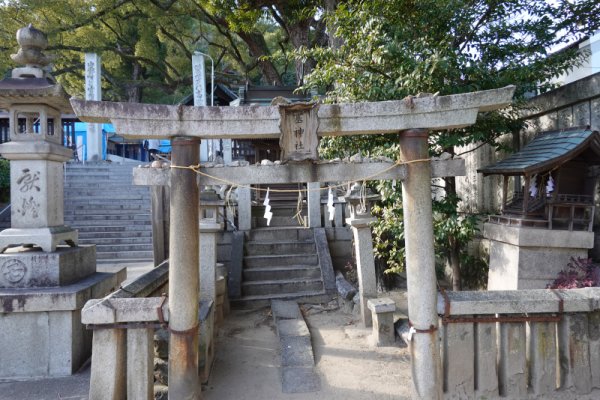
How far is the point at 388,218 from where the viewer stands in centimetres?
661

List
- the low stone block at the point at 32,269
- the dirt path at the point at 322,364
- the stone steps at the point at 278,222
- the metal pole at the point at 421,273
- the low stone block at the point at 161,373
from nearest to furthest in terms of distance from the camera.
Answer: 1. the metal pole at the point at 421,273
2. the dirt path at the point at 322,364
3. the low stone block at the point at 161,373
4. the low stone block at the point at 32,269
5. the stone steps at the point at 278,222

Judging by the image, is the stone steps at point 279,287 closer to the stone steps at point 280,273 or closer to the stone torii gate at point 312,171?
the stone steps at point 280,273

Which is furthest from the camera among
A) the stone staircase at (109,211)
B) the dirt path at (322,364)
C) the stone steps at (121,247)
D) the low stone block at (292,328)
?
the stone staircase at (109,211)

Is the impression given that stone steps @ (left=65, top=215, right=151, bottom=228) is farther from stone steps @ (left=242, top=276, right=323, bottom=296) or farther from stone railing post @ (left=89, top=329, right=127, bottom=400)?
stone railing post @ (left=89, top=329, right=127, bottom=400)

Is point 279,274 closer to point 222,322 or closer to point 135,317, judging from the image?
point 222,322

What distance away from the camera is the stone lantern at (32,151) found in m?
5.13

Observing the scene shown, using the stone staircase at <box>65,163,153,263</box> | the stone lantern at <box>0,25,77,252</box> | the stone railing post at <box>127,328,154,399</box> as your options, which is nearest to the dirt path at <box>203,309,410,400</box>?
the stone railing post at <box>127,328,154,399</box>

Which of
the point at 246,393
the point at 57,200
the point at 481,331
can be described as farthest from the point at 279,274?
the point at 481,331

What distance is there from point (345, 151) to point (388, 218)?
1435 millimetres

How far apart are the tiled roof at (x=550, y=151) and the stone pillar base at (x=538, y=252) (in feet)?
2.88

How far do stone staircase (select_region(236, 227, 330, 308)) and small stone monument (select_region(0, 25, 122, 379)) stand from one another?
347cm

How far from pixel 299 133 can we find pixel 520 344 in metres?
3.29

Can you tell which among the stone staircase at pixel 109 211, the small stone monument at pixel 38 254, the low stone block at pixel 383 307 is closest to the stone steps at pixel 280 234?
the low stone block at pixel 383 307

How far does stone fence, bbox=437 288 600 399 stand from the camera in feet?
12.8
